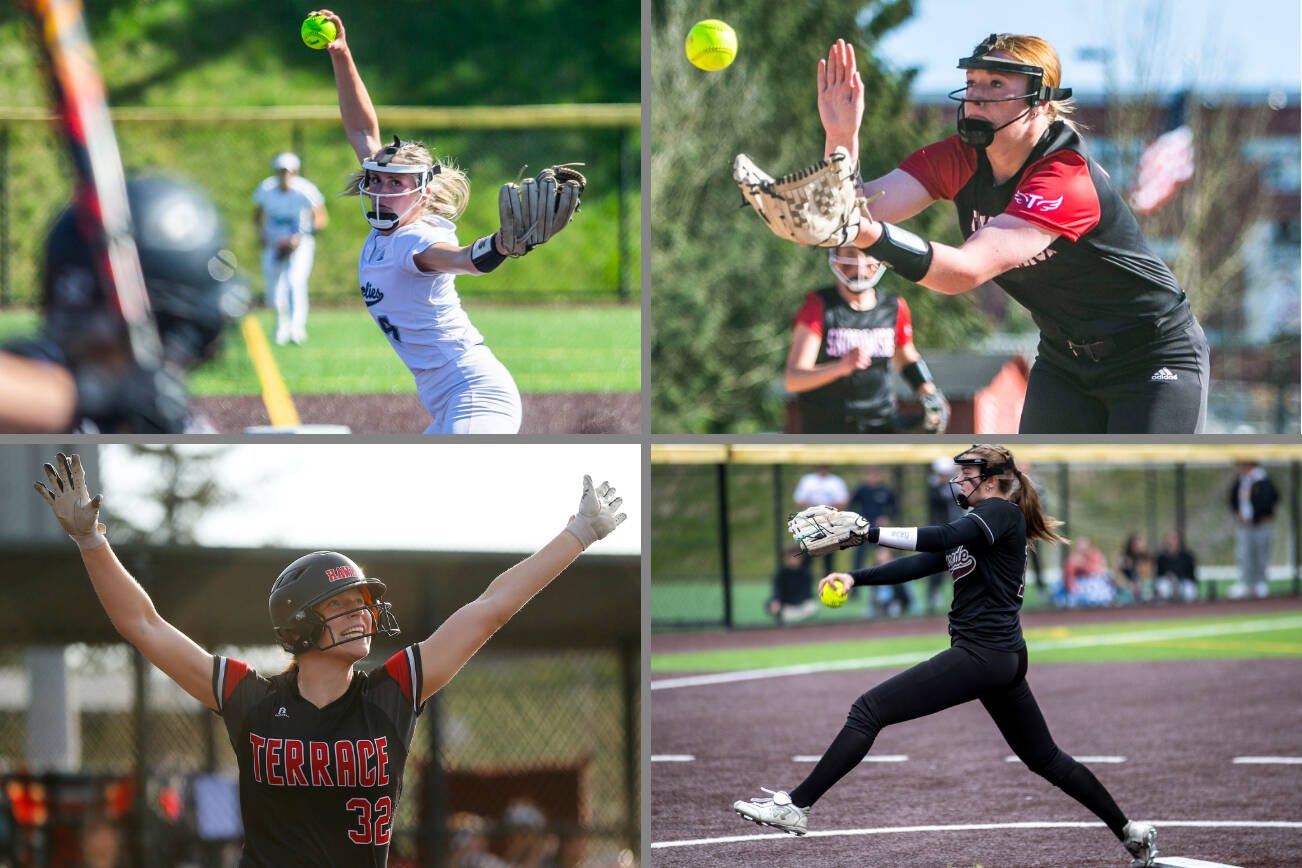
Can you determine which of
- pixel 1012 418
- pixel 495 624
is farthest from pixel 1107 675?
pixel 495 624

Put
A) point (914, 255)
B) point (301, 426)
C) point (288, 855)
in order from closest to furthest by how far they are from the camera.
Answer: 1. point (288, 855)
2. point (914, 255)
3. point (301, 426)

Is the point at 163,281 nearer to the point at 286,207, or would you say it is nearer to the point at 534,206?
the point at 286,207

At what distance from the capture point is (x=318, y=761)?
3.75m

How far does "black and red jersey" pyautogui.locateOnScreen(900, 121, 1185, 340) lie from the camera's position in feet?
18.5

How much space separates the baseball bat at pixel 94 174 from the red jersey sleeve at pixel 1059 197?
3.89m

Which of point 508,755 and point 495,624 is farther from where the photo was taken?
point 508,755

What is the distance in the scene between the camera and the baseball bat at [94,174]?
6883 millimetres

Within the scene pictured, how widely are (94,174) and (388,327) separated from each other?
316 cm

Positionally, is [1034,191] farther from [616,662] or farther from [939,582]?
[939,582]

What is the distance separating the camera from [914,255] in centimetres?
505

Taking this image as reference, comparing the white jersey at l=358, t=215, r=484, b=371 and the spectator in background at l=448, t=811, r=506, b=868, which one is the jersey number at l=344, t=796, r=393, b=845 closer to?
the white jersey at l=358, t=215, r=484, b=371

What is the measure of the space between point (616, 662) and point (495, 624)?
4.75m

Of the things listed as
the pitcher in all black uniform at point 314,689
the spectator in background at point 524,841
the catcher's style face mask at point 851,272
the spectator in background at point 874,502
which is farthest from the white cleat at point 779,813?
the spectator in background at point 874,502

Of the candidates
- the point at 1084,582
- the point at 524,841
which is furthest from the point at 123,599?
the point at 1084,582
